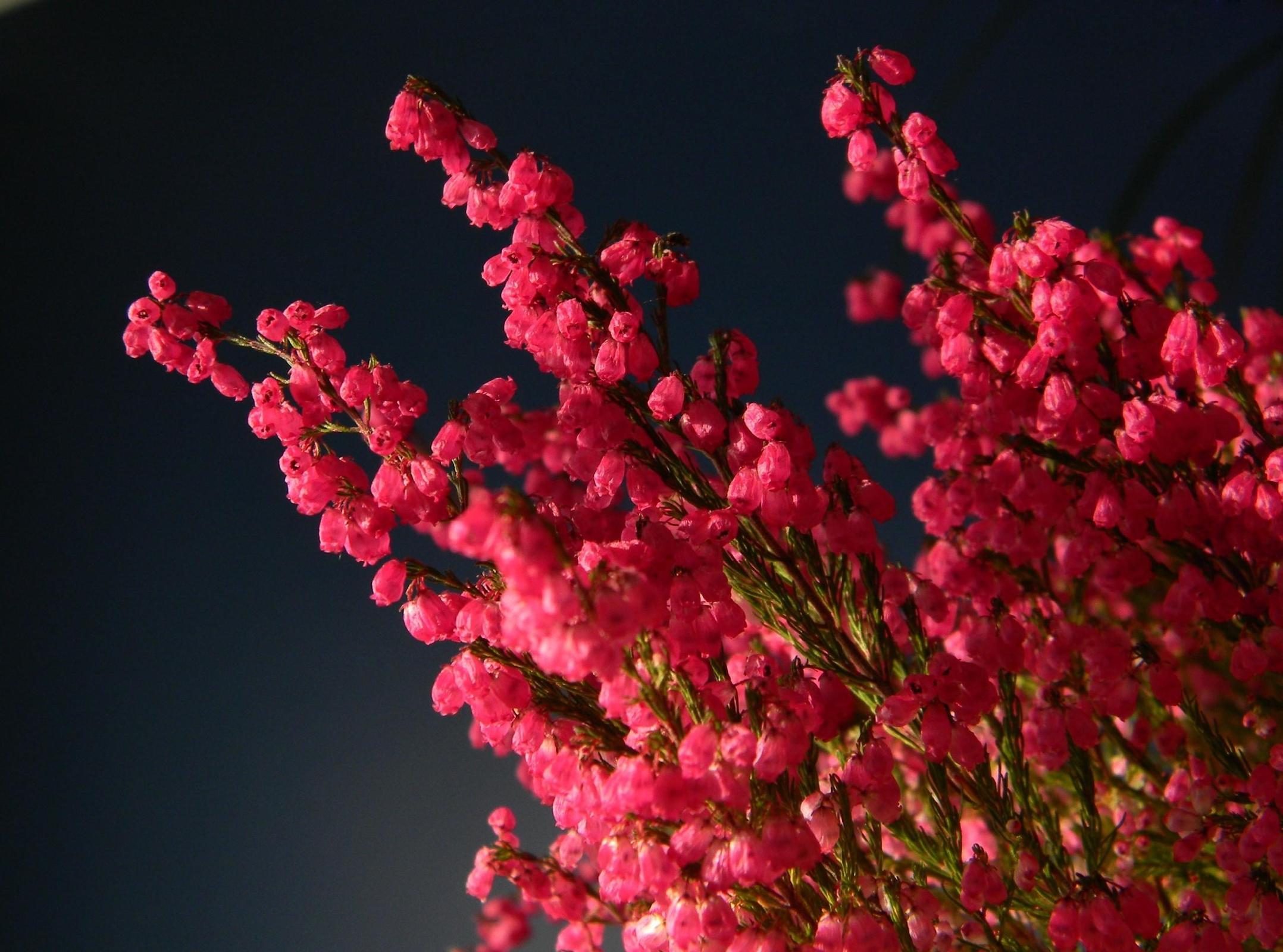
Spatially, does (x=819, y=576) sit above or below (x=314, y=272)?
below

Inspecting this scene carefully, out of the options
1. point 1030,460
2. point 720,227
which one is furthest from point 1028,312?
point 720,227

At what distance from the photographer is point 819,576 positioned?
3.21ft

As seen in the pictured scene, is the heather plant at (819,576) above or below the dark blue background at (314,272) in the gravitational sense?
below

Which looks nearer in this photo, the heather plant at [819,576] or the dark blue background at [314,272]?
the heather plant at [819,576]

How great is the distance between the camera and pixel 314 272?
1.76m

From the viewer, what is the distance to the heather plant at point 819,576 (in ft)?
2.50

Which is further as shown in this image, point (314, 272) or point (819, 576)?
point (314, 272)

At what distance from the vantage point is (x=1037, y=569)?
1.23m

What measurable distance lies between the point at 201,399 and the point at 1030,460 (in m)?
1.43

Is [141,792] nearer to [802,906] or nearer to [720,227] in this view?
[802,906]

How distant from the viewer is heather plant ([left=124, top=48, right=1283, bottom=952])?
76cm

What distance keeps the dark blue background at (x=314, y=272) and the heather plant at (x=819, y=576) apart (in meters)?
0.86

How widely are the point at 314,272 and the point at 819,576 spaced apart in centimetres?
121

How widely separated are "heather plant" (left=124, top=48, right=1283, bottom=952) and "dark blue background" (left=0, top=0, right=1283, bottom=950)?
0.86m
